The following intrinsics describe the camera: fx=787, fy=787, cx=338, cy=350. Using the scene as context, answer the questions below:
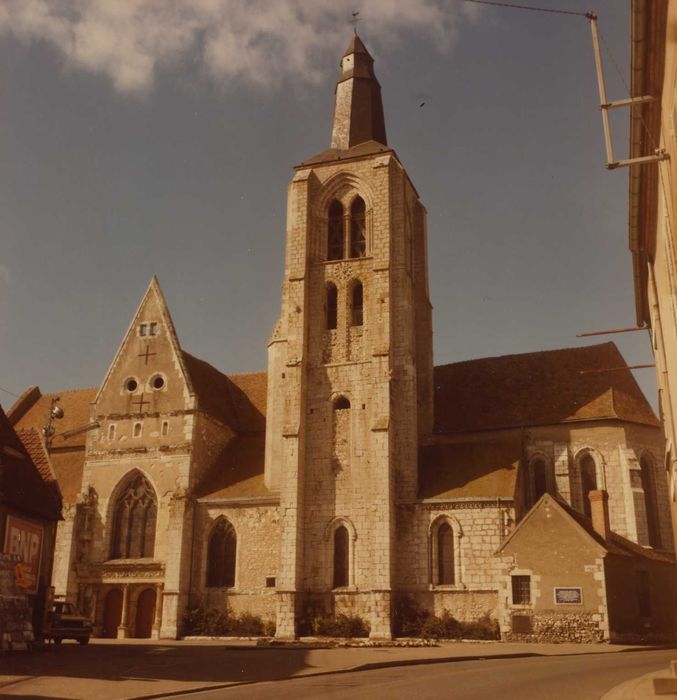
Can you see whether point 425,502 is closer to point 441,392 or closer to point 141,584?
point 441,392

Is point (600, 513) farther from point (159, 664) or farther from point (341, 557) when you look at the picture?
point (159, 664)

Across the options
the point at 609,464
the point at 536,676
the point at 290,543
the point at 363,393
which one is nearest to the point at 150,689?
the point at 536,676

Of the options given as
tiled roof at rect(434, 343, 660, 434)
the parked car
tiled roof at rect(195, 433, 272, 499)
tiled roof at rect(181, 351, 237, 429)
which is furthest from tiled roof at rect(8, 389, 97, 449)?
tiled roof at rect(434, 343, 660, 434)

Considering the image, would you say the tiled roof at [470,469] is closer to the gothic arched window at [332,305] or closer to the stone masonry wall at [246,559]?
the stone masonry wall at [246,559]

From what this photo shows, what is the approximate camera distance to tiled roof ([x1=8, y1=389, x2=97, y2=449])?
1582 inches

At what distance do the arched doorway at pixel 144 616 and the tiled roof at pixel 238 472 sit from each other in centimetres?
483

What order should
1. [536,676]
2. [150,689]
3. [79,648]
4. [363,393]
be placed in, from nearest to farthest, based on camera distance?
[150,689]
[536,676]
[79,648]
[363,393]

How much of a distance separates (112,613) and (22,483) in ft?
39.5

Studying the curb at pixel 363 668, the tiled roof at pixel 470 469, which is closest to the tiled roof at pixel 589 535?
the tiled roof at pixel 470 469

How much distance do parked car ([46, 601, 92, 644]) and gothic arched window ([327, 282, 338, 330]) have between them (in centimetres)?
1627

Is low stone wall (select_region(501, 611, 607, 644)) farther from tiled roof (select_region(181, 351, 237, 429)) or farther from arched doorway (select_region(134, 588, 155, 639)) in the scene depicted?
tiled roof (select_region(181, 351, 237, 429))

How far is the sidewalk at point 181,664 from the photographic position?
1356cm

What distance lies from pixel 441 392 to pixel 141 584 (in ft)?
54.1

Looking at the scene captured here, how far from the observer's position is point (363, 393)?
3331 cm
